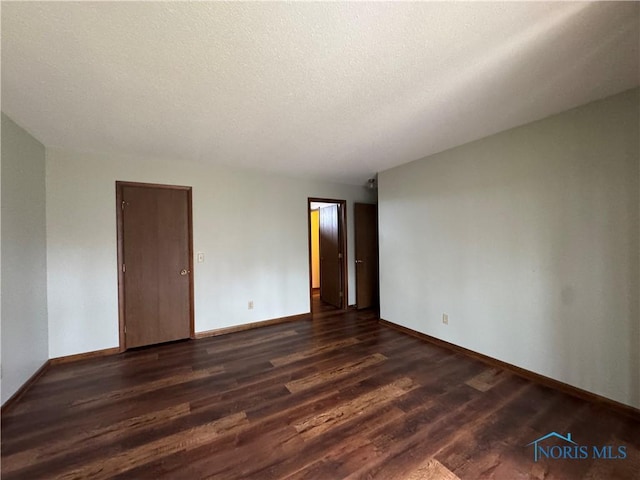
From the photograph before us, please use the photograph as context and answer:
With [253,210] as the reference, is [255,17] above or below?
above

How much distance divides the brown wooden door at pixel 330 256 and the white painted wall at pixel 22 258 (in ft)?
12.7

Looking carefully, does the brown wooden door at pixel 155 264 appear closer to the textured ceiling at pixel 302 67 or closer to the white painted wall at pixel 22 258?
the white painted wall at pixel 22 258

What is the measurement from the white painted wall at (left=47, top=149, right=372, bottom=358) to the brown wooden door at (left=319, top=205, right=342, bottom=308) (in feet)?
0.82

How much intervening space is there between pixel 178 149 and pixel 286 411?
2.87m

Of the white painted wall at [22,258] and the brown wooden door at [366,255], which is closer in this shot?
the white painted wall at [22,258]

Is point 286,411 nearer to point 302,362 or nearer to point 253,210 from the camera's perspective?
point 302,362

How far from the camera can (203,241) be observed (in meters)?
3.45

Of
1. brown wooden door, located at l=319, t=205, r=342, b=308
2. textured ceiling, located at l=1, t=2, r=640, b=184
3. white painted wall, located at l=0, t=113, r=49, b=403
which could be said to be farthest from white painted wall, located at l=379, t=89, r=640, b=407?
white painted wall, located at l=0, t=113, r=49, b=403

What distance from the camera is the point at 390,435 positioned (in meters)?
1.67

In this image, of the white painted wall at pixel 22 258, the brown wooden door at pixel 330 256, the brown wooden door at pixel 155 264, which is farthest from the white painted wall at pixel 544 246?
the white painted wall at pixel 22 258

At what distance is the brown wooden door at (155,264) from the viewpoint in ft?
10.0

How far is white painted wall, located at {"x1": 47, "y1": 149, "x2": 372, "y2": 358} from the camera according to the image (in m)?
2.74

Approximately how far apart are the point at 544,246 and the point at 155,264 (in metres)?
4.21

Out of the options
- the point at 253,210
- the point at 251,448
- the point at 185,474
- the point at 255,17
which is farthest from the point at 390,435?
the point at 253,210
